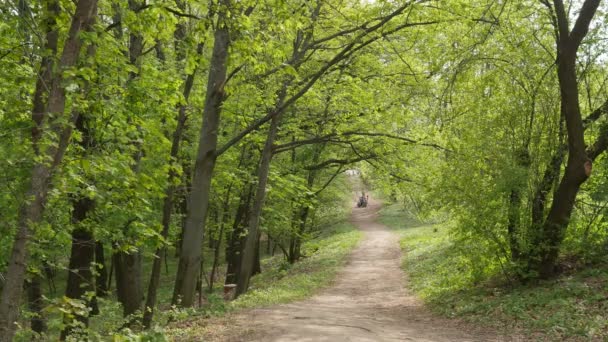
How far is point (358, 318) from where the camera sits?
9.51 m

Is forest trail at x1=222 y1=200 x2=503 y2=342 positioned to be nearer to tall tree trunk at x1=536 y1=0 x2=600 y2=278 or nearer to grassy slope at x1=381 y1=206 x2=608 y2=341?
grassy slope at x1=381 y1=206 x2=608 y2=341

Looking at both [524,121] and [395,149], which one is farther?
[395,149]

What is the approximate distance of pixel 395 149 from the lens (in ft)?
49.4

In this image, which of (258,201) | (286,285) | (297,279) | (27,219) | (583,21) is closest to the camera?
(27,219)

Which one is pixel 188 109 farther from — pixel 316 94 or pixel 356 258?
pixel 356 258

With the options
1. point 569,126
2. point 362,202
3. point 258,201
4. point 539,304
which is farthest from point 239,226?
point 362,202

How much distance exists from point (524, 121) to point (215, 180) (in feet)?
27.5

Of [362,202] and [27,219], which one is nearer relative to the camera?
[27,219]

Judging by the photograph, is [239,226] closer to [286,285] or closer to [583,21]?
[286,285]

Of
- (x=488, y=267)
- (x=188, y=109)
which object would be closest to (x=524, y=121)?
(x=488, y=267)

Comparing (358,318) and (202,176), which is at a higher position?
(202,176)

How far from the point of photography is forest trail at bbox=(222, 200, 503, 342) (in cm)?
747

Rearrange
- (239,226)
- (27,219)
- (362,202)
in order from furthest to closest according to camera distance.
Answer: (362,202)
(239,226)
(27,219)

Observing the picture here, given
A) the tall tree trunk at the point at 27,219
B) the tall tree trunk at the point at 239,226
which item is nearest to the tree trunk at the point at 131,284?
the tall tree trunk at the point at 239,226
